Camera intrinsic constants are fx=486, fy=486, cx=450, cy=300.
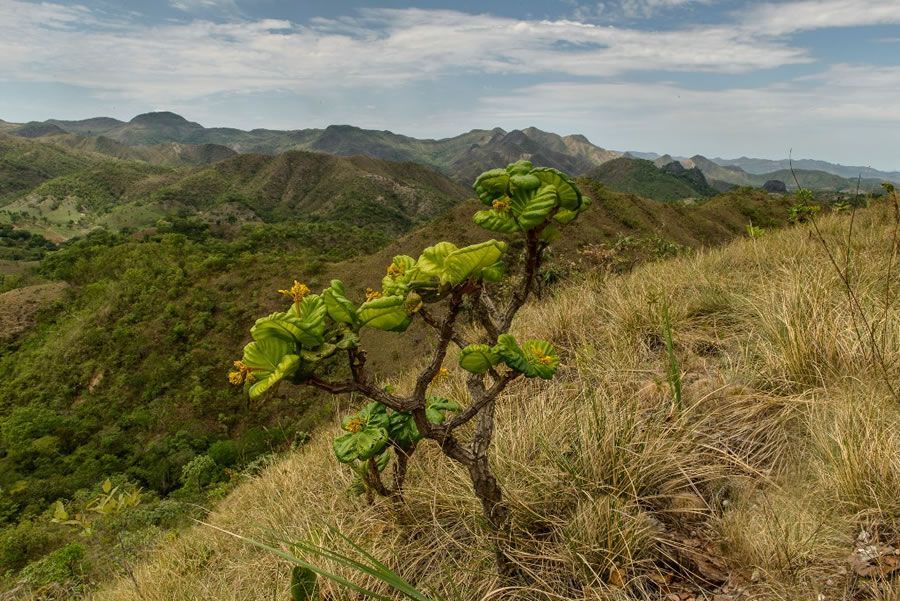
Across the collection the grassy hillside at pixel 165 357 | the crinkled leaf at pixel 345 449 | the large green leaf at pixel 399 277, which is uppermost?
the large green leaf at pixel 399 277

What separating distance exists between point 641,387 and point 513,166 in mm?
1952

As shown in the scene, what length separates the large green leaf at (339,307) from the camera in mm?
1313

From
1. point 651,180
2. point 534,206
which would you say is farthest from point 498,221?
point 651,180

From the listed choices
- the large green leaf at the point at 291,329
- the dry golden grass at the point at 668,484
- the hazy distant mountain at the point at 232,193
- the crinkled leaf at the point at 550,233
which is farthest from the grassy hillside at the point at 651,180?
the large green leaf at the point at 291,329

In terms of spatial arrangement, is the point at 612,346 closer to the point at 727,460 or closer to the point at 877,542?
the point at 727,460

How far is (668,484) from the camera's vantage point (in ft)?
6.86

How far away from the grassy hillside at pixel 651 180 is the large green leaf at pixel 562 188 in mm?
166341

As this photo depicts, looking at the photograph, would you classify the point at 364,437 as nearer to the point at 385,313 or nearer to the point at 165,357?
the point at 385,313

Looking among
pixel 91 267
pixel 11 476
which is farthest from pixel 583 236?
pixel 91 267

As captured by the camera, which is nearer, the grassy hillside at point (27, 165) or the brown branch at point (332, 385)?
the brown branch at point (332, 385)

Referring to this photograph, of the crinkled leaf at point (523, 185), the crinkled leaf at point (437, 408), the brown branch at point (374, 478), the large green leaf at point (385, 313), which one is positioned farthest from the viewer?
the brown branch at point (374, 478)

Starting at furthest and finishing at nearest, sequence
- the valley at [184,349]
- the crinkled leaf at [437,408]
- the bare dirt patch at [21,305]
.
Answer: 1. the bare dirt patch at [21,305]
2. the valley at [184,349]
3. the crinkled leaf at [437,408]

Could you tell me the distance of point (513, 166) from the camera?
146 centimetres

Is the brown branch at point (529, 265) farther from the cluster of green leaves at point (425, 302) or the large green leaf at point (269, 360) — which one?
the large green leaf at point (269, 360)
